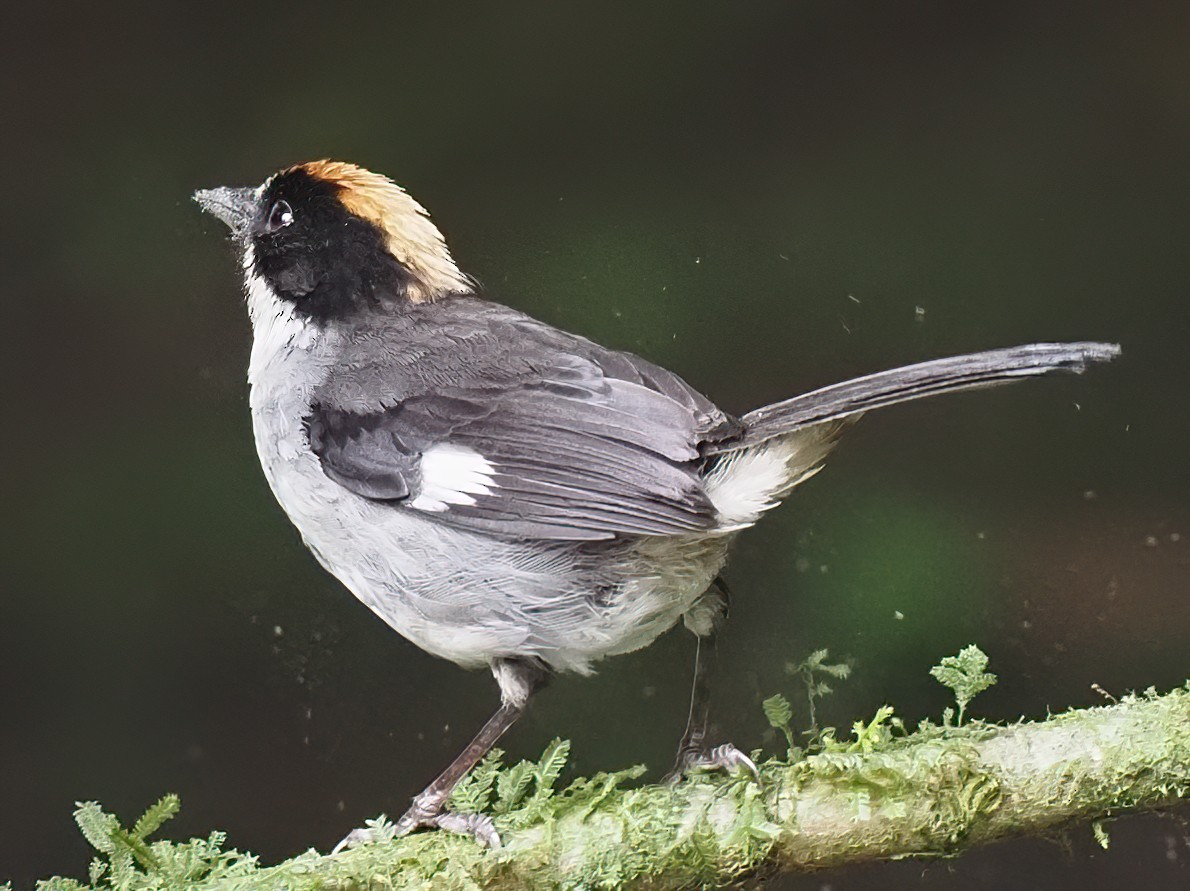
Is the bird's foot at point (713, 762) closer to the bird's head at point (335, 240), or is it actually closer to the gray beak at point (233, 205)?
the bird's head at point (335, 240)

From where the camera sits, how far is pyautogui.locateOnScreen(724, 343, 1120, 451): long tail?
70.4 inches

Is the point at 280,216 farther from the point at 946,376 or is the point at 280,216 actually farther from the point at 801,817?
the point at 801,817

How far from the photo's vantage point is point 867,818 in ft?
6.02

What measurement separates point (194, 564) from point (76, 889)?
0.92 metres

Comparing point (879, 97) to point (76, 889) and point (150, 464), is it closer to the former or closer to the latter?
point (150, 464)

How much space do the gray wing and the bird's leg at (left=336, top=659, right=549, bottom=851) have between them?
0.27 m

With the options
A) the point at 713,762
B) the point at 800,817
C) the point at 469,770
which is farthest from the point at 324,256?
the point at 800,817

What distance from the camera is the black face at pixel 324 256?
2.19 m

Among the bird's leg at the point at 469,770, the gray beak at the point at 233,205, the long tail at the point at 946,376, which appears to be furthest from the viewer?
the gray beak at the point at 233,205

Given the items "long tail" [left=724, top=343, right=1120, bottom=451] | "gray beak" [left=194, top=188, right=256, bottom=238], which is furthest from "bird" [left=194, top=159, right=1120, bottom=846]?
"gray beak" [left=194, top=188, right=256, bottom=238]

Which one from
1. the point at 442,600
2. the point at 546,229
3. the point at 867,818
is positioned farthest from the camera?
the point at 546,229

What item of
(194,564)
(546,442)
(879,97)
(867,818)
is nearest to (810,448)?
(546,442)

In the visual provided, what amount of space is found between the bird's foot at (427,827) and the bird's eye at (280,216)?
930mm

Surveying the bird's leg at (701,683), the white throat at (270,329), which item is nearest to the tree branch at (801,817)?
the bird's leg at (701,683)
